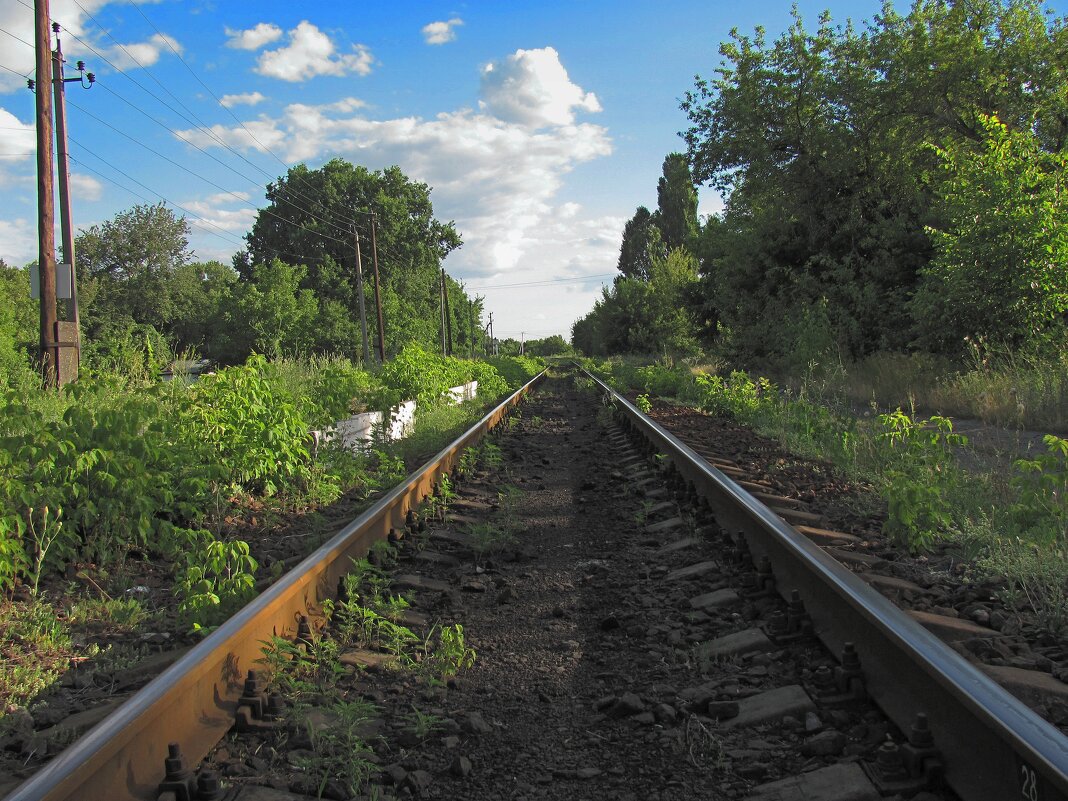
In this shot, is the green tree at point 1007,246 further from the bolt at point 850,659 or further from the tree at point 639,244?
the tree at point 639,244

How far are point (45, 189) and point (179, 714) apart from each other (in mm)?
13561

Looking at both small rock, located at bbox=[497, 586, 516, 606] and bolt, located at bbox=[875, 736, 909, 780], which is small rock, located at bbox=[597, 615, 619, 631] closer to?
small rock, located at bbox=[497, 586, 516, 606]

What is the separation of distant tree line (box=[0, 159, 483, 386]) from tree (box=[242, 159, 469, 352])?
0.08 m

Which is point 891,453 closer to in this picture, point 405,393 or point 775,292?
point 405,393

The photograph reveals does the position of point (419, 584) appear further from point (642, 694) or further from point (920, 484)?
point (920, 484)

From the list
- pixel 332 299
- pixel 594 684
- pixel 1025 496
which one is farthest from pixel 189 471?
pixel 332 299

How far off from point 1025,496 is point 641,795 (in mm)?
3292

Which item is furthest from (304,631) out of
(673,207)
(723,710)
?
(673,207)

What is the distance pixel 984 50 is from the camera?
17.5 metres

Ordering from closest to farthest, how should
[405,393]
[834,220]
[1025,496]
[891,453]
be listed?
[1025,496] → [891,453] → [405,393] → [834,220]

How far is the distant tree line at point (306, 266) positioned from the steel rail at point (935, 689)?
55370mm

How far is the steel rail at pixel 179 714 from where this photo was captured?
2.06 meters

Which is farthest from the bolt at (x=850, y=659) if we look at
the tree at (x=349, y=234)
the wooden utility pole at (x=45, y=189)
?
the tree at (x=349, y=234)

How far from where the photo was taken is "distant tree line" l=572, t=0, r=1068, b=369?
1240cm
